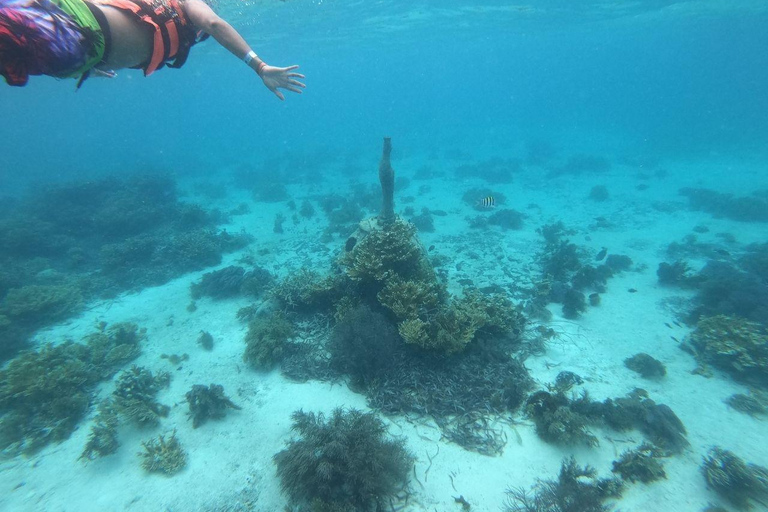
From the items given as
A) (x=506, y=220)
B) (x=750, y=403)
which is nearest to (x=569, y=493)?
(x=750, y=403)

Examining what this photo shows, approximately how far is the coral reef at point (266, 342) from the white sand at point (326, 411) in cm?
34

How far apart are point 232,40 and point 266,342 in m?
6.67

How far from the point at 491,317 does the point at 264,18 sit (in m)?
35.9

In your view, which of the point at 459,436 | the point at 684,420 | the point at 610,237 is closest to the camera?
the point at 459,436

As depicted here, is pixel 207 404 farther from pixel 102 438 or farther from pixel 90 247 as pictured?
pixel 90 247

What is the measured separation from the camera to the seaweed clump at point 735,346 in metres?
7.48

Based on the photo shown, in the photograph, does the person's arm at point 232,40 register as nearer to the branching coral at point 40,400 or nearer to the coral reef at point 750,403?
the branching coral at point 40,400

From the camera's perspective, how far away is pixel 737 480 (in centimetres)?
513

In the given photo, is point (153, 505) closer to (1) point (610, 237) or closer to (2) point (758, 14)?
(1) point (610, 237)

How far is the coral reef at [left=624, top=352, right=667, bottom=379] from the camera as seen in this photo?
7703 mm

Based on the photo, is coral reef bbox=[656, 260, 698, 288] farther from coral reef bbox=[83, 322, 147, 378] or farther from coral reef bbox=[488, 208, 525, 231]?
coral reef bbox=[83, 322, 147, 378]

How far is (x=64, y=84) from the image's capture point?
6250 centimetres

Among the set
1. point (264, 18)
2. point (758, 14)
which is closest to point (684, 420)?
point (264, 18)

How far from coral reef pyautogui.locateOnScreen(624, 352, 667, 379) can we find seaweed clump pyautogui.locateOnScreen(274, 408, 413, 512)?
6366 millimetres
